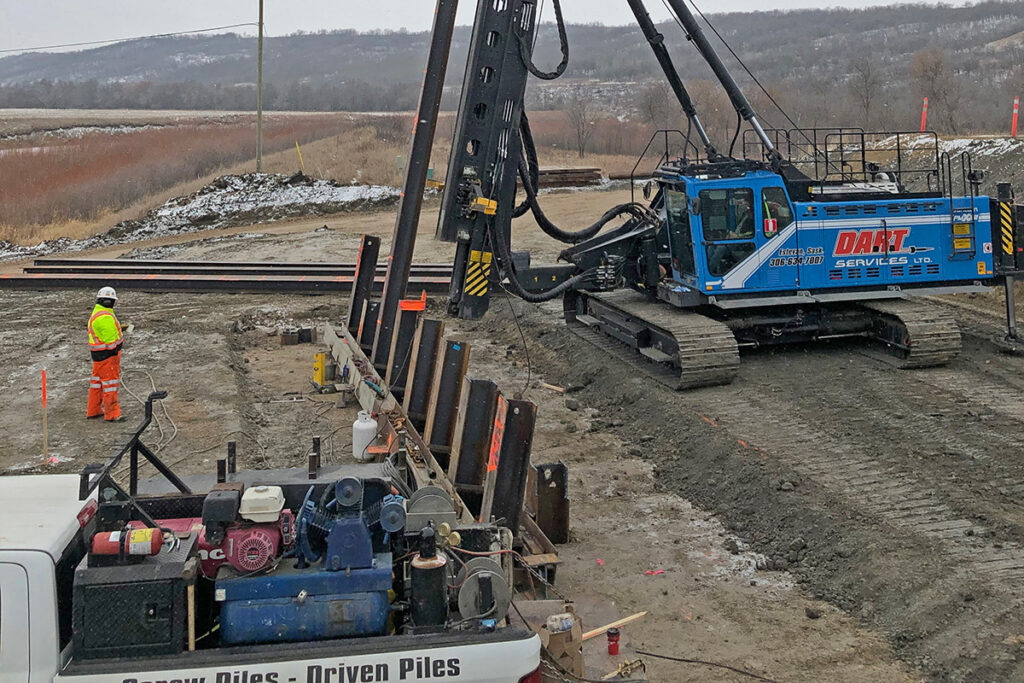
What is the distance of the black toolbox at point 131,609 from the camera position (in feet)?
15.3

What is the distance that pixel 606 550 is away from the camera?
959cm

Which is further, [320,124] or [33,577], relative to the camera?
[320,124]

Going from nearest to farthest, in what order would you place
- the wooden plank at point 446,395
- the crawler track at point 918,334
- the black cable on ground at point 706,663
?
the black cable on ground at point 706,663
the wooden plank at point 446,395
the crawler track at point 918,334

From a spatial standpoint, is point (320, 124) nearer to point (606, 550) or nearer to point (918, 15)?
point (606, 550)

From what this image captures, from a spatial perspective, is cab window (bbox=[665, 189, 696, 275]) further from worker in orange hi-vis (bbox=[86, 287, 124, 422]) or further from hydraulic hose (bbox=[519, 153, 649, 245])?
worker in orange hi-vis (bbox=[86, 287, 124, 422])

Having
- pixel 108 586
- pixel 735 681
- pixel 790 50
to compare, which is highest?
pixel 790 50

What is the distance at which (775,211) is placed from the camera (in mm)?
14289

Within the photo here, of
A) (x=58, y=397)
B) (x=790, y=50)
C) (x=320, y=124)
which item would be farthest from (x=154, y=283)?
(x=790, y=50)

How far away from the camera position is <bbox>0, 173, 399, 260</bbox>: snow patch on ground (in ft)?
102

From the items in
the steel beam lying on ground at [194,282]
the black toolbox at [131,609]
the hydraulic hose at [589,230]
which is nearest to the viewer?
the black toolbox at [131,609]

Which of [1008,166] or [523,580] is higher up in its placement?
[1008,166]

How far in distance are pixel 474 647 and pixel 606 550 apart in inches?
191

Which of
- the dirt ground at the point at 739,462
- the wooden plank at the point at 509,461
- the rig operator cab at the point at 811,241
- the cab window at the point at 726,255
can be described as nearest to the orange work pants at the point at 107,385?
the dirt ground at the point at 739,462

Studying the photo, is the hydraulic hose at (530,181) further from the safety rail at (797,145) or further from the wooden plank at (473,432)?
the wooden plank at (473,432)
